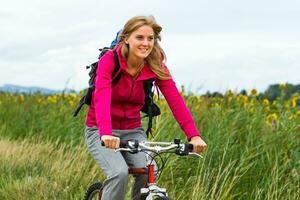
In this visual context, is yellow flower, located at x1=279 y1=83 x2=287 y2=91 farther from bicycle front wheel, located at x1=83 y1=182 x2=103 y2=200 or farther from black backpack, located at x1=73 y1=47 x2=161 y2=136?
black backpack, located at x1=73 y1=47 x2=161 y2=136

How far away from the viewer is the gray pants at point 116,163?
4.83 metres

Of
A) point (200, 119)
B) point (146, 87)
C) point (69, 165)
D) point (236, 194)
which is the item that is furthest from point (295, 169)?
point (69, 165)

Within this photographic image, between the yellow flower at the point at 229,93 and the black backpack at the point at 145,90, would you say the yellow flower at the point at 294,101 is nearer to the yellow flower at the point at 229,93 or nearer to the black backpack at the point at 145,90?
the yellow flower at the point at 229,93

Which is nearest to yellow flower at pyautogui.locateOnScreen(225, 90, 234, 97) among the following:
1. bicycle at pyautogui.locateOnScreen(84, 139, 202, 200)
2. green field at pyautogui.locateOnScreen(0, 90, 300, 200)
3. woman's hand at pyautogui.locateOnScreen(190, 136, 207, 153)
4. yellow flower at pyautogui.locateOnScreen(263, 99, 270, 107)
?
green field at pyautogui.locateOnScreen(0, 90, 300, 200)

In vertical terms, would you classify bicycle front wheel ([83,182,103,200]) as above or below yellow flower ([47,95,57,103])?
Result: below

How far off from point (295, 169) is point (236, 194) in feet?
2.43

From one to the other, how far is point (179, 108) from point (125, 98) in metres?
0.41

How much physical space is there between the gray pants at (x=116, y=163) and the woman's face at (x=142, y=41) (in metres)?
0.66

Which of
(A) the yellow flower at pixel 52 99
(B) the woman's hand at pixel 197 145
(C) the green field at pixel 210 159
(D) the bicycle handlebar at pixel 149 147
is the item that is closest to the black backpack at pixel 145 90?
(B) the woman's hand at pixel 197 145

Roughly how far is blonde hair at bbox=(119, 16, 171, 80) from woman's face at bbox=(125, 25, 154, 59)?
0.12ft

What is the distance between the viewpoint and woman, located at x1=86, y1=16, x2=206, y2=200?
4848mm

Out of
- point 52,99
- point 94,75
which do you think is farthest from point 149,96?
point 52,99

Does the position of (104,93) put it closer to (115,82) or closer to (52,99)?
(115,82)

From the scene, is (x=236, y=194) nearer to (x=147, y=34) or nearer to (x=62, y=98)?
(x=147, y=34)
